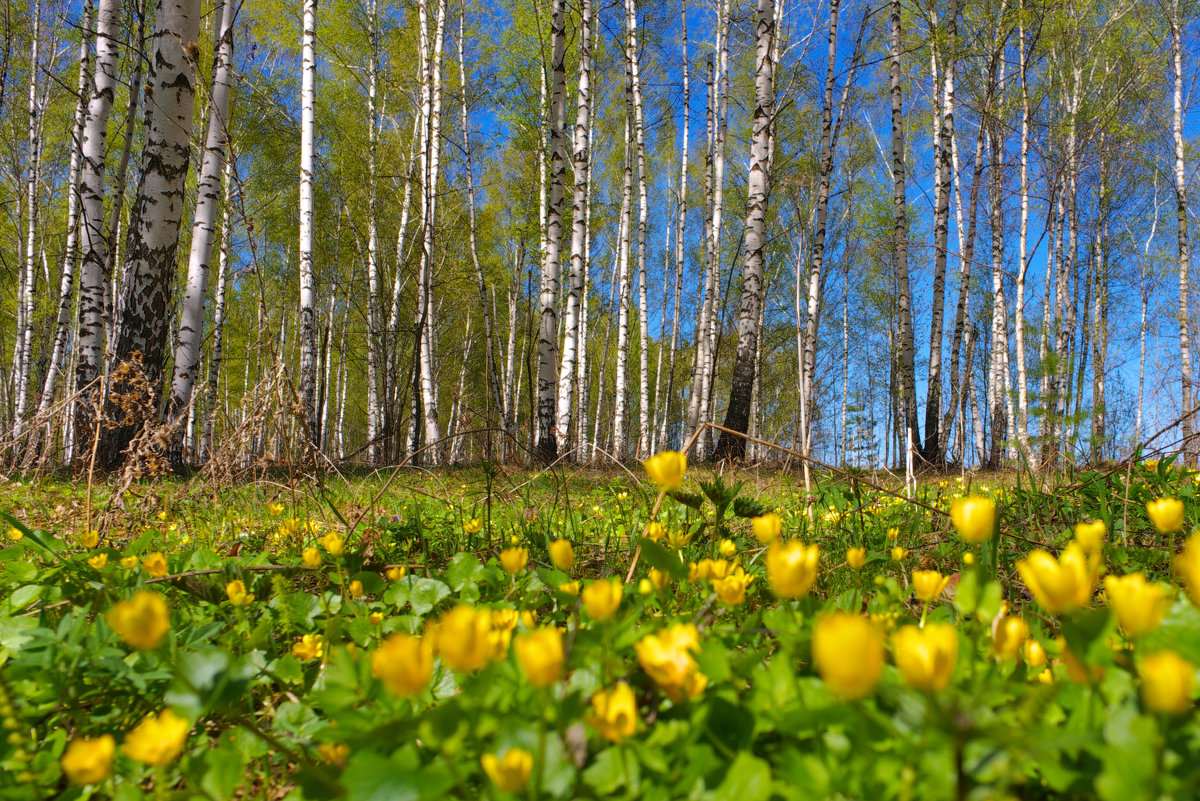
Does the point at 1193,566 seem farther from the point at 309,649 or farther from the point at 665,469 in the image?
the point at 309,649

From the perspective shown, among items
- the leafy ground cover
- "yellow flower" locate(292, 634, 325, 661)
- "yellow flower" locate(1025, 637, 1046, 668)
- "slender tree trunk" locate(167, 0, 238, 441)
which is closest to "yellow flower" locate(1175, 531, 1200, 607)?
the leafy ground cover

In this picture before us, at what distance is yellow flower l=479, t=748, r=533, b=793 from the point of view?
1.36 feet

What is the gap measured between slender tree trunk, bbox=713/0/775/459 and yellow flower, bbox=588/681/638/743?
641cm

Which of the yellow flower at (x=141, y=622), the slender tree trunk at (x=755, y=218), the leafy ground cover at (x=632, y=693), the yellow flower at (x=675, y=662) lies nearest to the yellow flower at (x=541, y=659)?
the leafy ground cover at (x=632, y=693)

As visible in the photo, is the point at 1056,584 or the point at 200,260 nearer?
the point at 1056,584

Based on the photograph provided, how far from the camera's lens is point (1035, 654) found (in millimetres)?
688

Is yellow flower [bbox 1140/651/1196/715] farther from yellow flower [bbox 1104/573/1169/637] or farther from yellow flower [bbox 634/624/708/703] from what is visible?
yellow flower [bbox 634/624/708/703]

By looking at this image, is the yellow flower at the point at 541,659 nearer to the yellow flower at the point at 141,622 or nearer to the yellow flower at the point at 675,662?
the yellow flower at the point at 675,662

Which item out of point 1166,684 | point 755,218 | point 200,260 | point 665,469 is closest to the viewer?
point 1166,684

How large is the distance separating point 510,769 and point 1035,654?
631 millimetres

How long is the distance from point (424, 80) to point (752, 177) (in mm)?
5878

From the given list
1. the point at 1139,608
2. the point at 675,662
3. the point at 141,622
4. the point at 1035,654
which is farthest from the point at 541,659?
the point at 1035,654

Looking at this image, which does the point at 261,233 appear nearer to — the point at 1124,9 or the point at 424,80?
the point at 424,80

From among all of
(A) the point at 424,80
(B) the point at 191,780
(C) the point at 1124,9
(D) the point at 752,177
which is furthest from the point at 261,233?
(C) the point at 1124,9
